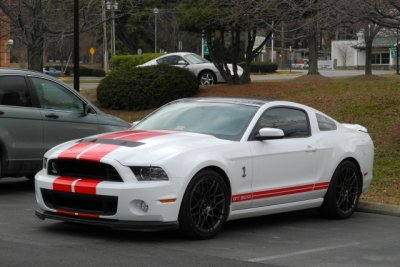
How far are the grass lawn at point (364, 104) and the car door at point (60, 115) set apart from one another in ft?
14.8

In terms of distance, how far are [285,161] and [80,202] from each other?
2496 millimetres

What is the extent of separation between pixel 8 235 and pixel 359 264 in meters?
3.62

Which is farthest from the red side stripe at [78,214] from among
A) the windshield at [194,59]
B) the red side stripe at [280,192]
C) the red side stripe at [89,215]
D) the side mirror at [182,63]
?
the windshield at [194,59]

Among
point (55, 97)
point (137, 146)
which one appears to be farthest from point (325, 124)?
point (55, 97)

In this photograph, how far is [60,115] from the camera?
11773mm

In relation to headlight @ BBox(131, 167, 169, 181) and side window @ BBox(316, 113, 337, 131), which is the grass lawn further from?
headlight @ BBox(131, 167, 169, 181)

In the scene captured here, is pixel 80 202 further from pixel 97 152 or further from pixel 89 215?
pixel 97 152

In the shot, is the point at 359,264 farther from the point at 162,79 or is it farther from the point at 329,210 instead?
the point at 162,79

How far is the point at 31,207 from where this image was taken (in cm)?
1002

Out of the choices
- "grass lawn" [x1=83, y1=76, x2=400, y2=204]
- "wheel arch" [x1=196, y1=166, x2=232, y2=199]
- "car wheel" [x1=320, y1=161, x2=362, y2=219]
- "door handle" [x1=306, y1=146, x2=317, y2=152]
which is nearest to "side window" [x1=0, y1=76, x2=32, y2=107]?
"wheel arch" [x1=196, y1=166, x2=232, y2=199]

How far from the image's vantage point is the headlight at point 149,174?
755 centimetres

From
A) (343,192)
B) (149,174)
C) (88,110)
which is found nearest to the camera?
(149,174)

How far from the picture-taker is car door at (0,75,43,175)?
433 inches

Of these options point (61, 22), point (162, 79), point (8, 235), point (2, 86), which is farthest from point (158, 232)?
point (61, 22)
